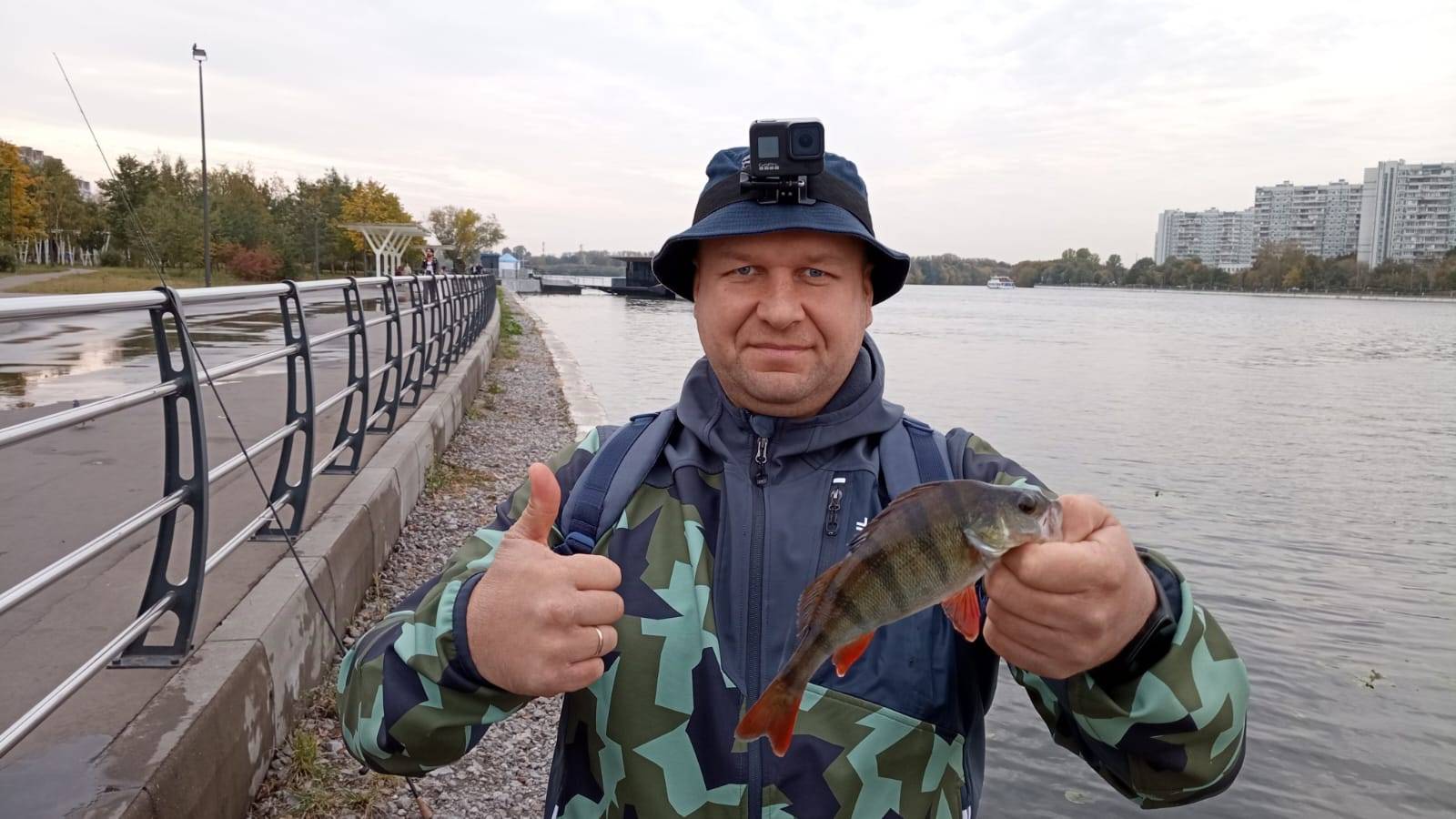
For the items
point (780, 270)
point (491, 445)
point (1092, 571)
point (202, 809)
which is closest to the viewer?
point (1092, 571)

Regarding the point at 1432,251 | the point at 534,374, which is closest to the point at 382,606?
the point at 534,374

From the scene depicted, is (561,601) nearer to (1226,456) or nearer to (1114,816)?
(1114,816)

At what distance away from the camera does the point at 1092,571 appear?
149 centimetres

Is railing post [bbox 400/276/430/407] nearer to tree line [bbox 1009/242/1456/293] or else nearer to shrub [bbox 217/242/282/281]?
shrub [bbox 217/242/282/281]

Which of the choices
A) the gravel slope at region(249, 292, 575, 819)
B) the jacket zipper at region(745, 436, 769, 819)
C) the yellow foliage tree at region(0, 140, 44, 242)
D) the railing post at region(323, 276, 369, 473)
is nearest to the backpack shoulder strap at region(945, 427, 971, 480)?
the jacket zipper at region(745, 436, 769, 819)

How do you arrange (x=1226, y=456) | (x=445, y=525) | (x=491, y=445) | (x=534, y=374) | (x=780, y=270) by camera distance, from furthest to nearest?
(x=534, y=374) < (x=1226, y=456) < (x=491, y=445) < (x=445, y=525) < (x=780, y=270)

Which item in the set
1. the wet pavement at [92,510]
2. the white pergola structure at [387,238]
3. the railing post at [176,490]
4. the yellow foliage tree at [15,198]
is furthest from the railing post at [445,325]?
the yellow foliage tree at [15,198]

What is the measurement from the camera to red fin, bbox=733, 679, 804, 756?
1657 mm

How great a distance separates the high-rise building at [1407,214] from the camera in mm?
141500

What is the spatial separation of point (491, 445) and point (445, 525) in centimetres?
337

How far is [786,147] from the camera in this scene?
2.03 m

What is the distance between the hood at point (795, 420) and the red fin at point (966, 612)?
47 centimetres

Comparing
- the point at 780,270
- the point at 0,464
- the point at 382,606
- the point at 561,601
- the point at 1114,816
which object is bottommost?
the point at 1114,816

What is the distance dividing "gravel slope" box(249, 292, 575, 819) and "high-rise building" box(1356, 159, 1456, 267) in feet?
534
